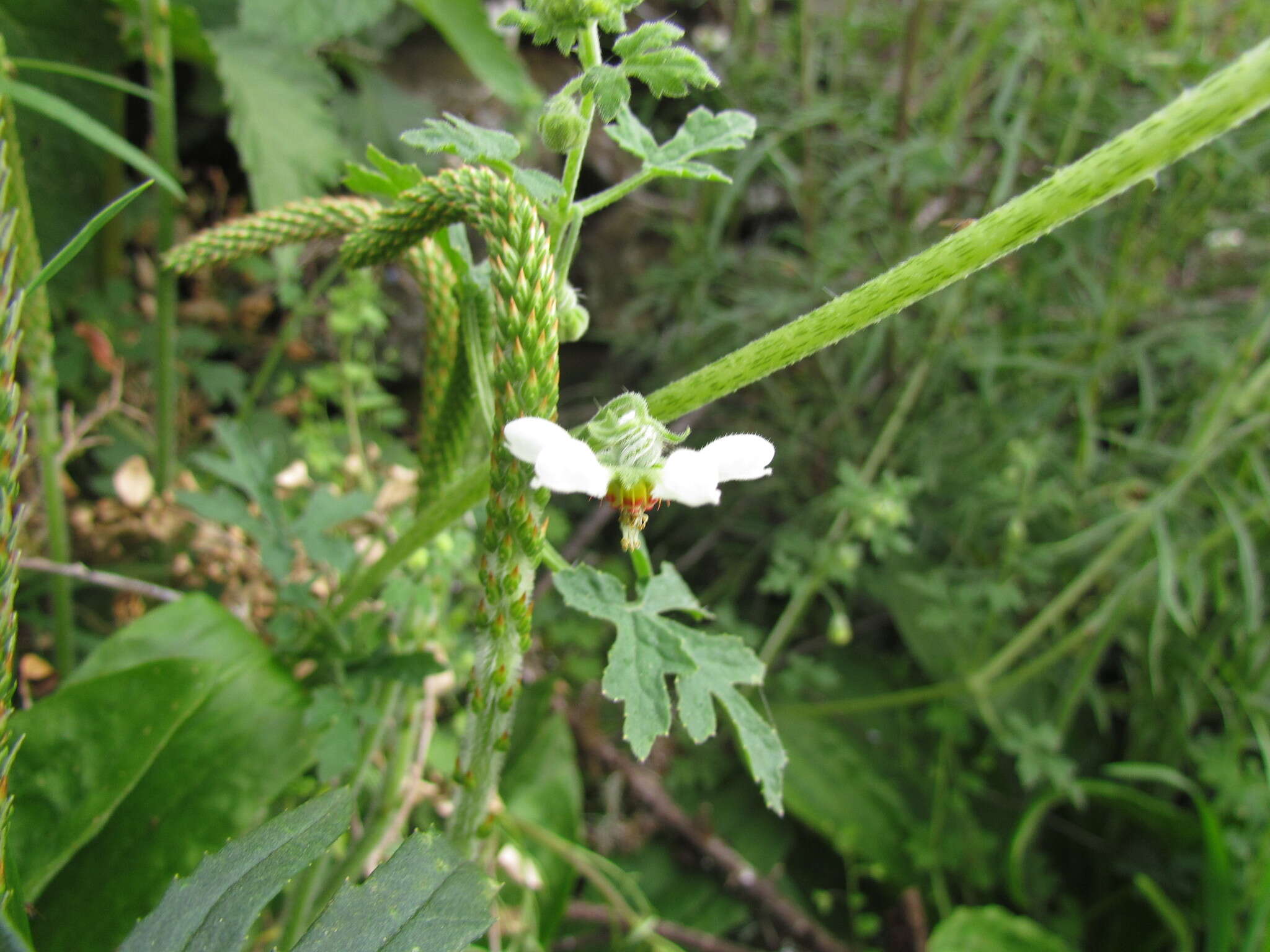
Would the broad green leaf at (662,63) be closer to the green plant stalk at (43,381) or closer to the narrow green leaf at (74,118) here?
the narrow green leaf at (74,118)

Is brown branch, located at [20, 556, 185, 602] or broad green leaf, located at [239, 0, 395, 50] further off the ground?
broad green leaf, located at [239, 0, 395, 50]

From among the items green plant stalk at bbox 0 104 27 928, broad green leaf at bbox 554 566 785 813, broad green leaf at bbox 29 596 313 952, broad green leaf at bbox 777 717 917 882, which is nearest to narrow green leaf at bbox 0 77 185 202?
green plant stalk at bbox 0 104 27 928

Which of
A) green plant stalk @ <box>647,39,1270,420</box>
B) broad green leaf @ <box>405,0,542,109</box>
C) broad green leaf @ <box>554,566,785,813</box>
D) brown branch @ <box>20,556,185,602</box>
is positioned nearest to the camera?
green plant stalk @ <box>647,39,1270,420</box>

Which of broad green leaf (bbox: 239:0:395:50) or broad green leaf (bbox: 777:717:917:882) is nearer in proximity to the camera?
broad green leaf (bbox: 239:0:395:50)

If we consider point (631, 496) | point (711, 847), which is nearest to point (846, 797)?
point (711, 847)

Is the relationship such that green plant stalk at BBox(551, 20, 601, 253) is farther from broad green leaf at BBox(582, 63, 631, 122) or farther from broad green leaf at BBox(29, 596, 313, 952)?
broad green leaf at BBox(29, 596, 313, 952)
